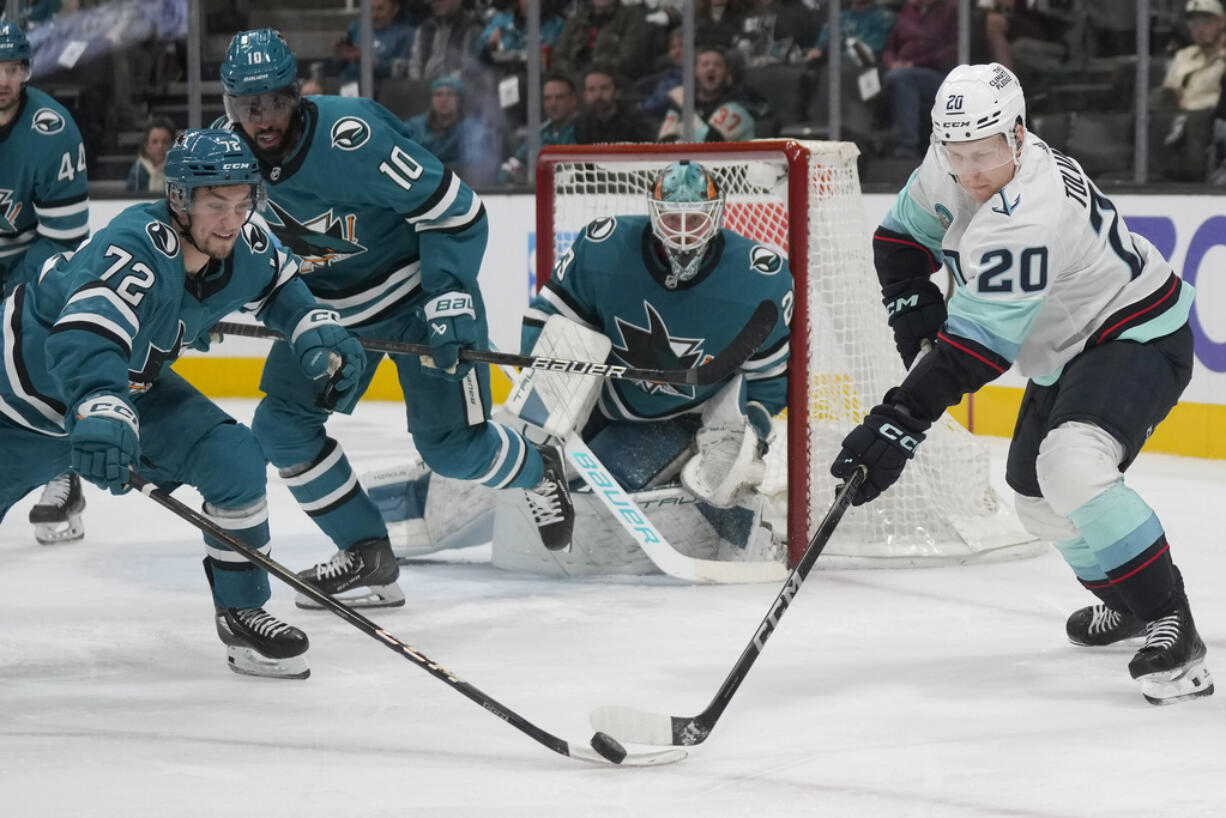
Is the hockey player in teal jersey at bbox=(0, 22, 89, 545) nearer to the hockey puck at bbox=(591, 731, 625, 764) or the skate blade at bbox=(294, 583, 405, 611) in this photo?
the skate blade at bbox=(294, 583, 405, 611)

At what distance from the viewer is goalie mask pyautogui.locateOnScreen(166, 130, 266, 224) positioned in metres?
2.53

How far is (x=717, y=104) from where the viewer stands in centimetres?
639

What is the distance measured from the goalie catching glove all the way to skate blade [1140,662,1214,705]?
1.14 meters

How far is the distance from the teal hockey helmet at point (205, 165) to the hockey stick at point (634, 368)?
672 millimetres

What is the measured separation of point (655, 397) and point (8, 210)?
5.09 ft

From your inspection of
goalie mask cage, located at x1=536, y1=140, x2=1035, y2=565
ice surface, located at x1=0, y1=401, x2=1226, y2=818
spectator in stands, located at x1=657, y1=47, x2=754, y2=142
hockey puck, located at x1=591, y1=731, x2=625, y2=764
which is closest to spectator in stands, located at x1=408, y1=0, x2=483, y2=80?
spectator in stands, located at x1=657, y1=47, x2=754, y2=142

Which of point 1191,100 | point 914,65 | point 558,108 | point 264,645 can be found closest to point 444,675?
point 264,645

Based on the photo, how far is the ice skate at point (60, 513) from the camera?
13.2 ft

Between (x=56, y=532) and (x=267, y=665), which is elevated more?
(x=267, y=665)

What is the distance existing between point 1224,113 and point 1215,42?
0.22m

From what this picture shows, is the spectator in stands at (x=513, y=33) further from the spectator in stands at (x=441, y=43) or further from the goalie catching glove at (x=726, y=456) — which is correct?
the goalie catching glove at (x=726, y=456)

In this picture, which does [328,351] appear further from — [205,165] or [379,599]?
[379,599]

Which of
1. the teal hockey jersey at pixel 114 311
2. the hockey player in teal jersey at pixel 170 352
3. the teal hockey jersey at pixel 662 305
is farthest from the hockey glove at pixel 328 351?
the teal hockey jersey at pixel 662 305

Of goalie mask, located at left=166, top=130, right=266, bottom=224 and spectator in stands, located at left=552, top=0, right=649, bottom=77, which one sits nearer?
goalie mask, located at left=166, top=130, right=266, bottom=224
